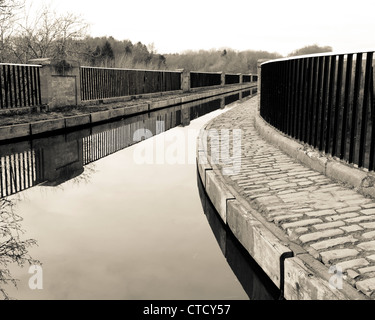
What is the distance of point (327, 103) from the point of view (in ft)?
19.1

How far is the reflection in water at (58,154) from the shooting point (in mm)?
5910

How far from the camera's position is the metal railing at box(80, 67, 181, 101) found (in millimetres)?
16917

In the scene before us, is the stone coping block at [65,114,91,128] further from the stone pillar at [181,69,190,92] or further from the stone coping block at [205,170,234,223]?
the stone pillar at [181,69,190,92]

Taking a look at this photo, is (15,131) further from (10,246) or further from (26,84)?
(10,246)

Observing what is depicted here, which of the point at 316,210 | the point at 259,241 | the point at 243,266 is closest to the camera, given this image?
the point at 259,241

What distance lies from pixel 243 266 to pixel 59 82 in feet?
40.9

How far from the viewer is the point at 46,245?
3674 millimetres

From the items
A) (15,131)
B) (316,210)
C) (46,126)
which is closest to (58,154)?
(15,131)

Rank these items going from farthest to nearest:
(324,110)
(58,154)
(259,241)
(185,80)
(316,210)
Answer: (185,80) < (58,154) < (324,110) < (316,210) < (259,241)

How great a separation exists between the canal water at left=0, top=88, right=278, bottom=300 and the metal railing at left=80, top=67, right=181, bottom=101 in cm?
992

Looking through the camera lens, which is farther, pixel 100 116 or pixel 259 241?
pixel 100 116

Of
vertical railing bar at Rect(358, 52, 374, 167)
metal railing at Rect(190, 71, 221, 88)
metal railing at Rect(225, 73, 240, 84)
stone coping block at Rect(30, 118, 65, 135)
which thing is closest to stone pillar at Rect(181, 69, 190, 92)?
metal railing at Rect(190, 71, 221, 88)

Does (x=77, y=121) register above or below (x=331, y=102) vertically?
below

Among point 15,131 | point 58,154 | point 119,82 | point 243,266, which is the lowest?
point 243,266
